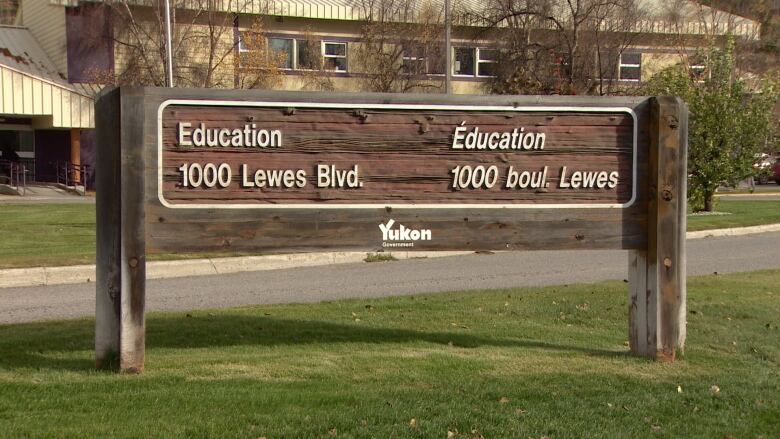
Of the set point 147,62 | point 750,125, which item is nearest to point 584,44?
point 750,125

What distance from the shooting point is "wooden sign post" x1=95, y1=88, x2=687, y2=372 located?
5.87 m

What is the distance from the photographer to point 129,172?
5.84 m

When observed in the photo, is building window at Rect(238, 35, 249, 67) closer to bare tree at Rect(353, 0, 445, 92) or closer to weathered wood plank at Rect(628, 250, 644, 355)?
bare tree at Rect(353, 0, 445, 92)

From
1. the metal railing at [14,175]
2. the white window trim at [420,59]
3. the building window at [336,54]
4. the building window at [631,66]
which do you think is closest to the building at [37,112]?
the metal railing at [14,175]

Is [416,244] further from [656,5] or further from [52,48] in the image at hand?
[656,5]

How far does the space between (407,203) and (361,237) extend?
0.42m

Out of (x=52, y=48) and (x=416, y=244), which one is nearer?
(x=416, y=244)

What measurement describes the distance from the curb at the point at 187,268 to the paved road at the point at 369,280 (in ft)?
1.09

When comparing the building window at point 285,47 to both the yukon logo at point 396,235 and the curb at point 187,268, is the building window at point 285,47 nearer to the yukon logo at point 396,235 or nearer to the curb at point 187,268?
the curb at point 187,268

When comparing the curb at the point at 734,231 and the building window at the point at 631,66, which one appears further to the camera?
the building window at the point at 631,66

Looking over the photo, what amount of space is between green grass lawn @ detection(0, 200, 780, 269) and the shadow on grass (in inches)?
191

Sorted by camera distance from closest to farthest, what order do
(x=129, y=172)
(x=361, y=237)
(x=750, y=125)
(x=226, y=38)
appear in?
(x=129, y=172) < (x=361, y=237) < (x=750, y=125) < (x=226, y=38)

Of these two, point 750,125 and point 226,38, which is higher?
point 226,38

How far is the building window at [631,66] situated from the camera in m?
41.4
